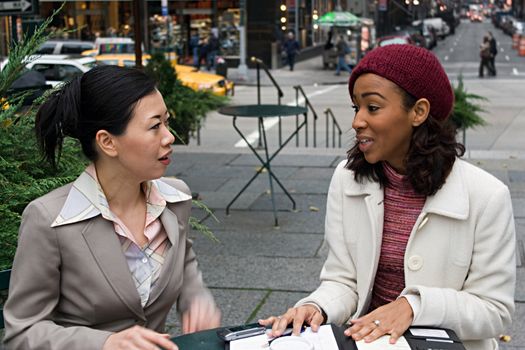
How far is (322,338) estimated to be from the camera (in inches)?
90.7

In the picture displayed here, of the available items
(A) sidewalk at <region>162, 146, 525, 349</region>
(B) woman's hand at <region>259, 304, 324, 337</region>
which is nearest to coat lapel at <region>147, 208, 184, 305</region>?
(B) woman's hand at <region>259, 304, 324, 337</region>

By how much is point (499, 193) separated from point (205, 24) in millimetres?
Answer: 38677

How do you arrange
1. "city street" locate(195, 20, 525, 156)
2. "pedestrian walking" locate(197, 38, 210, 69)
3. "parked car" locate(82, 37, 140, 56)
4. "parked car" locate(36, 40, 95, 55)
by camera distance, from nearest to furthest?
"city street" locate(195, 20, 525, 156)
"parked car" locate(82, 37, 140, 56)
"parked car" locate(36, 40, 95, 55)
"pedestrian walking" locate(197, 38, 210, 69)

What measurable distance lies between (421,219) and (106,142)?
3.45ft

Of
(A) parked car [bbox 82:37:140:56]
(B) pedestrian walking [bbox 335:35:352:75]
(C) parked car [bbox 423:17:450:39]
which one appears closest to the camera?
(A) parked car [bbox 82:37:140:56]

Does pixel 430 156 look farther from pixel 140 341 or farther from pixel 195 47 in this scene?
pixel 195 47

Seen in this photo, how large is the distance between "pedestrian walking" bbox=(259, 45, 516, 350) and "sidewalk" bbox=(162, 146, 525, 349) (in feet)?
7.84

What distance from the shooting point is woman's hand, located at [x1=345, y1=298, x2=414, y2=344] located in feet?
7.61

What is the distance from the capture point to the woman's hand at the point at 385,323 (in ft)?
7.61

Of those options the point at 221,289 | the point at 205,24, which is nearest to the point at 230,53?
the point at 205,24

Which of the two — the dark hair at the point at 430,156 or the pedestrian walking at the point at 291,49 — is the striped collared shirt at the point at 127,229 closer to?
the dark hair at the point at 430,156

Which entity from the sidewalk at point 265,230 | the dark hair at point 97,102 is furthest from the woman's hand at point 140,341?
the sidewalk at point 265,230

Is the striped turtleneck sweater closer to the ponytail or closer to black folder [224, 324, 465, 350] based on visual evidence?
black folder [224, 324, 465, 350]

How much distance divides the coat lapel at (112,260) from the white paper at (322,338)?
0.55m
